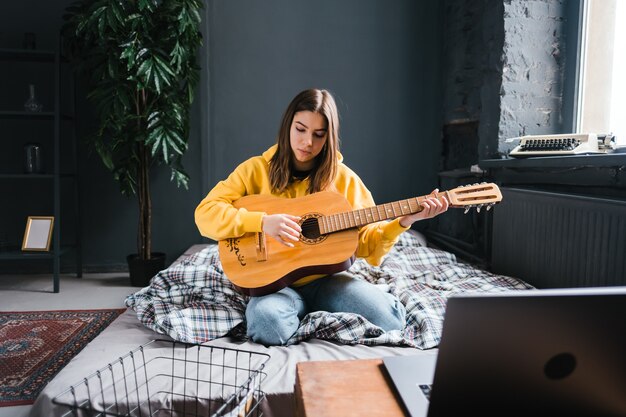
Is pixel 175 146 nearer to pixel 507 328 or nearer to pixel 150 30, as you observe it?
pixel 150 30

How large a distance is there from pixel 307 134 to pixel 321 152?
0.39ft

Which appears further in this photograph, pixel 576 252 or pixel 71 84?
pixel 71 84

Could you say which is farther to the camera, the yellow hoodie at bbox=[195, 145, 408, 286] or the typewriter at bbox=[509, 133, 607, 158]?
the typewriter at bbox=[509, 133, 607, 158]

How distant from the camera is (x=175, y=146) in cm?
263

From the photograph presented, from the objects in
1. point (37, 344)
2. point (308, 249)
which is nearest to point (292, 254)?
point (308, 249)

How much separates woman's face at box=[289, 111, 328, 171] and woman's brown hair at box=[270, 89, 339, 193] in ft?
0.06

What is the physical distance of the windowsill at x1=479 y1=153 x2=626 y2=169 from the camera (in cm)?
153

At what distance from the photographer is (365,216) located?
140 cm

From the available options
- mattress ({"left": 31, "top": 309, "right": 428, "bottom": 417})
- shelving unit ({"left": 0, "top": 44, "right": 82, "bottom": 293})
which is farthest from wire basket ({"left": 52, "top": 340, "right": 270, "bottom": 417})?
shelving unit ({"left": 0, "top": 44, "right": 82, "bottom": 293})

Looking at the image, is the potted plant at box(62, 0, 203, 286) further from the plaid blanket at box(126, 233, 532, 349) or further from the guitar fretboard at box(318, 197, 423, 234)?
the guitar fretboard at box(318, 197, 423, 234)

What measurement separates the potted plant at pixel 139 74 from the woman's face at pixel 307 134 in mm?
1291

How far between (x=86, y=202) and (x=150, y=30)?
1.26m

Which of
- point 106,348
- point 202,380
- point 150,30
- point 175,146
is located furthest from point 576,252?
point 150,30

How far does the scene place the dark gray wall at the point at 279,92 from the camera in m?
3.09
